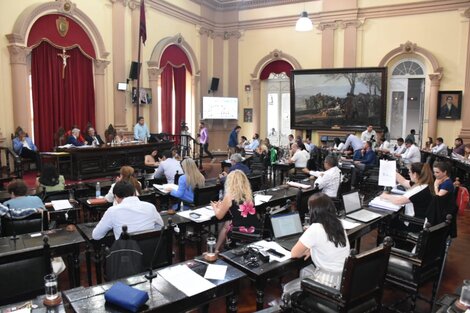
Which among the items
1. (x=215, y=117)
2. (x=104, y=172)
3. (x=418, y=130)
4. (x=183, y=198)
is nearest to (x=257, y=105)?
(x=215, y=117)

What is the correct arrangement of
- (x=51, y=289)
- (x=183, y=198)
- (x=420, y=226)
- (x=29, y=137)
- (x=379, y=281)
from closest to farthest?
(x=51, y=289) → (x=379, y=281) → (x=420, y=226) → (x=183, y=198) → (x=29, y=137)

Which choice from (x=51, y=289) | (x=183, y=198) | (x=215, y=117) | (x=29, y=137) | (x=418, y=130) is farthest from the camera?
(x=215, y=117)

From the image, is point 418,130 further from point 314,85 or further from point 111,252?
point 111,252

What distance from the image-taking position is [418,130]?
1319 cm

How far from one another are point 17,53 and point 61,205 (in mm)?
5898

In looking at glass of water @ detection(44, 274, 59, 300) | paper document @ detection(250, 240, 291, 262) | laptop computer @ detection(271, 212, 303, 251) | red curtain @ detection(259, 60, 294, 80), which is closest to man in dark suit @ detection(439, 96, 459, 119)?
red curtain @ detection(259, 60, 294, 80)

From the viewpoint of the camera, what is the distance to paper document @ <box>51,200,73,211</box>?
15.2 feet

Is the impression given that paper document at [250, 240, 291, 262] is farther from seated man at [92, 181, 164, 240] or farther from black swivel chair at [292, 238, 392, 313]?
seated man at [92, 181, 164, 240]

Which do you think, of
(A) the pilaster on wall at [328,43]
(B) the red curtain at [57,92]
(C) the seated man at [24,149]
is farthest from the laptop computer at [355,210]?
(A) the pilaster on wall at [328,43]

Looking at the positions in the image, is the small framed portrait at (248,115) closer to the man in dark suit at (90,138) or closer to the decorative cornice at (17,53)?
the man in dark suit at (90,138)

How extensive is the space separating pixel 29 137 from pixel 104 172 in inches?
75.9

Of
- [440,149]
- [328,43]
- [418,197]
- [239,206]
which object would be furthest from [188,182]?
[328,43]

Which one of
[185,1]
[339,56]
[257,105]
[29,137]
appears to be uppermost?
[185,1]

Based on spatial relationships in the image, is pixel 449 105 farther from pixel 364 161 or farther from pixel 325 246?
pixel 325 246
